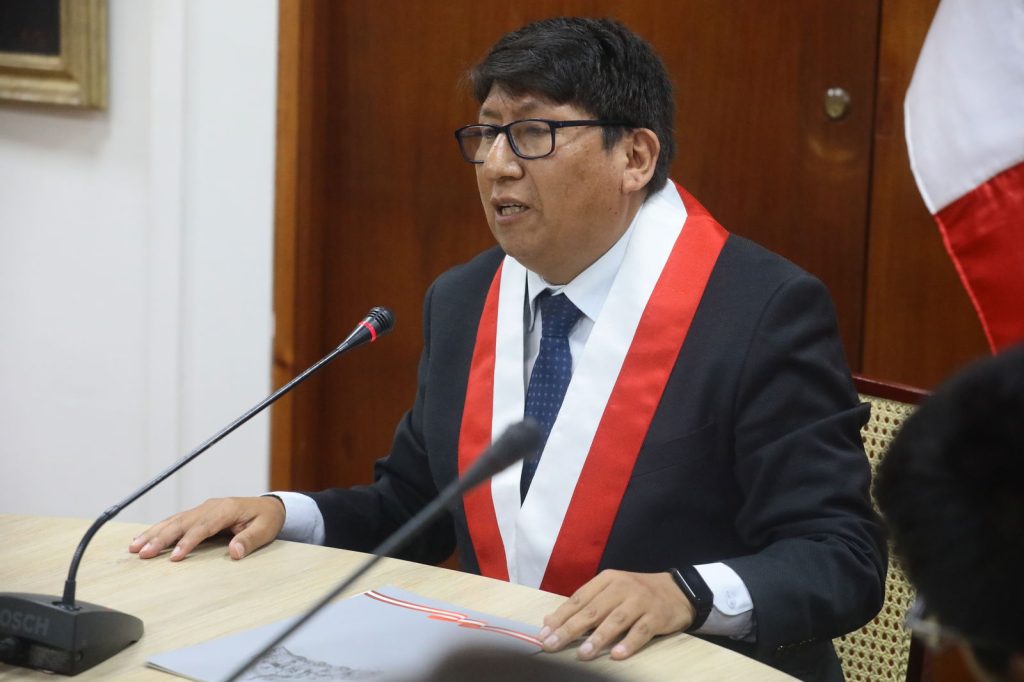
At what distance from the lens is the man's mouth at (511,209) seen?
6.06ft

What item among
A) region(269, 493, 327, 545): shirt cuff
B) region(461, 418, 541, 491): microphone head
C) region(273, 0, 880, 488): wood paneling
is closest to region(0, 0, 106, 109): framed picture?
region(273, 0, 880, 488): wood paneling

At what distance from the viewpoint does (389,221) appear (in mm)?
3064

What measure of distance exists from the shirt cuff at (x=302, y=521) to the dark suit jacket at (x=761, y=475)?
20 mm

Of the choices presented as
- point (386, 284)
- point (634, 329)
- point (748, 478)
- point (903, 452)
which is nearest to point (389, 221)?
point (386, 284)

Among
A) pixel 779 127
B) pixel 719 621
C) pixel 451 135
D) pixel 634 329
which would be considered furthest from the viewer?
pixel 451 135

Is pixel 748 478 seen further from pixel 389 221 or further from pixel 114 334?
pixel 114 334

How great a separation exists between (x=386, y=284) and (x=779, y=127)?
0.97 metres

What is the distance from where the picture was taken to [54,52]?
3164 millimetres

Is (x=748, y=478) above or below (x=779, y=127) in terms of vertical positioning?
below

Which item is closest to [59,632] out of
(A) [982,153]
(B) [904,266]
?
(A) [982,153]

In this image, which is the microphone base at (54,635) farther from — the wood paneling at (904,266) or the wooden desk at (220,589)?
the wood paneling at (904,266)

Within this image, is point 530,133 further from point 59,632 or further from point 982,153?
point 59,632

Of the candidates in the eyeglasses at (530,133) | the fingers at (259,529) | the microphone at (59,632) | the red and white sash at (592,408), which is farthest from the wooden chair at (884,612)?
the microphone at (59,632)

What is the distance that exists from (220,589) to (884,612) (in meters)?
0.90
